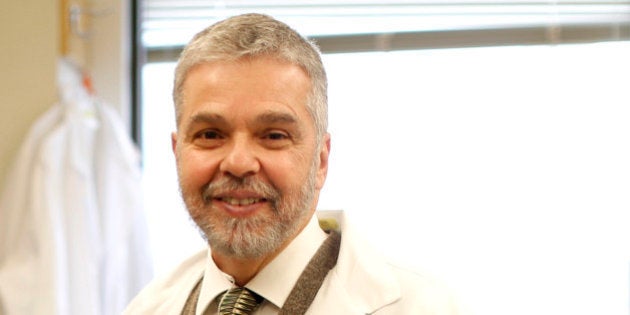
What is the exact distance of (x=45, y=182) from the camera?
2330mm

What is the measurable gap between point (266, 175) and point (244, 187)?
4 centimetres

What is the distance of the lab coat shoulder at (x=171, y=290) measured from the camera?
144 cm

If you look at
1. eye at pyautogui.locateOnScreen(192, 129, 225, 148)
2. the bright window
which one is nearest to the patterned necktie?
eye at pyautogui.locateOnScreen(192, 129, 225, 148)

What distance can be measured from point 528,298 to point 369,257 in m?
1.20

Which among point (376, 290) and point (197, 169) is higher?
point (197, 169)

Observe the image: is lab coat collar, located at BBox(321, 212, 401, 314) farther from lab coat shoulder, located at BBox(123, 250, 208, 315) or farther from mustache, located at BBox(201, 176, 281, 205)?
lab coat shoulder, located at BBox(123, 250, 208, 315)

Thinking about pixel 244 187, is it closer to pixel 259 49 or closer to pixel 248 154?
pixel 248 154

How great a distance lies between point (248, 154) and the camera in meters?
1.21

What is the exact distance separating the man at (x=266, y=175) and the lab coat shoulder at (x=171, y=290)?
0.15 metres

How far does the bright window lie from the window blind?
41 mm

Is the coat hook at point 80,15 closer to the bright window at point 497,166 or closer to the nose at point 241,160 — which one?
the bright window at point 497,166

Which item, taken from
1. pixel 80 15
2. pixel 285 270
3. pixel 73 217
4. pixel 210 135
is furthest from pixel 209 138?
pixel 80 15

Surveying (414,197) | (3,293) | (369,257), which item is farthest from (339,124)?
→ (369,257)

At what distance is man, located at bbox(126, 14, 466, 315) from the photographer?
1.22 meters
